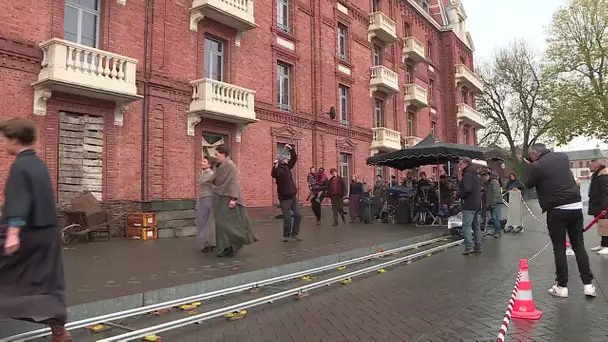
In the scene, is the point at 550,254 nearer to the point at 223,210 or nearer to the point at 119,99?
the point at 223,210

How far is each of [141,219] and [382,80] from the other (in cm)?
1679

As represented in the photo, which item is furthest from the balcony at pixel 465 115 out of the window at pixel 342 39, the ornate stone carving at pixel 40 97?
the ornate stone carving at pixel 40 97

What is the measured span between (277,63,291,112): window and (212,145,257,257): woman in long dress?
1143 centimetres

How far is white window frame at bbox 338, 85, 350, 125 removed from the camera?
76.1 ft

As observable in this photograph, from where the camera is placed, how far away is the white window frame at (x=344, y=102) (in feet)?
76.1

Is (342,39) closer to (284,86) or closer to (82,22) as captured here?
(284,86)

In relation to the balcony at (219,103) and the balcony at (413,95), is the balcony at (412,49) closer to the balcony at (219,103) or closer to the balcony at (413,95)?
the balcony at (413,95)

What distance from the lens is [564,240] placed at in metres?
5.72

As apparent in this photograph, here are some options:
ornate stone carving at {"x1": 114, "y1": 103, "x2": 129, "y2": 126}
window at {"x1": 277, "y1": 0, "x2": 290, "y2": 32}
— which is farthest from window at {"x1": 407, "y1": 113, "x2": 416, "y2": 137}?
ornate stone carving at {"x1": 114, "y1": 103, "x2": 129, "y2": 126}

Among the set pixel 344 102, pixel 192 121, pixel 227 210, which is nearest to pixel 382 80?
pixel 344 102

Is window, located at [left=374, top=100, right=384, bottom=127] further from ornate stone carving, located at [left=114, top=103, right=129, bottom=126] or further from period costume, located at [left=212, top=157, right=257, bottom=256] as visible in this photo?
period costume, located at [left=212, top=157, right=257, bottom=256]

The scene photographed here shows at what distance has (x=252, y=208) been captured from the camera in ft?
55.5

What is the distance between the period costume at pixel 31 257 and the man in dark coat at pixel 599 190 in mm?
9442

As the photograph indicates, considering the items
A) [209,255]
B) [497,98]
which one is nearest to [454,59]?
[497,98]
